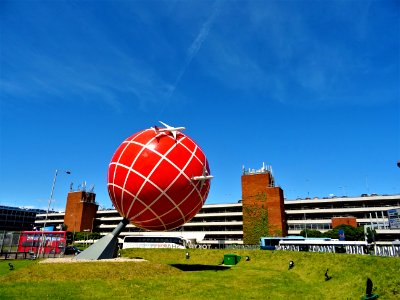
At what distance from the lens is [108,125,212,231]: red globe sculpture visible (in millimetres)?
20062

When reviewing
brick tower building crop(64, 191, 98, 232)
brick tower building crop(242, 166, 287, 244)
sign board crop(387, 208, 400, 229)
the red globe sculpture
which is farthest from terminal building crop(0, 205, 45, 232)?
sign board crop(387, 208, 400, 229)

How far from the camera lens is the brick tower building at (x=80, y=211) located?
104 metres

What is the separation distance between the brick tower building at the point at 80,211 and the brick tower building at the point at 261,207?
5954cm

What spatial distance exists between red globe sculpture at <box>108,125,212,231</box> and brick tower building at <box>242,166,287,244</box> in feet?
174

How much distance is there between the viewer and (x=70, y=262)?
20562 mm

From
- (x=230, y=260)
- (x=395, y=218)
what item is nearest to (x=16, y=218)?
(x=230, y=260)

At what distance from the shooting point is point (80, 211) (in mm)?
104500

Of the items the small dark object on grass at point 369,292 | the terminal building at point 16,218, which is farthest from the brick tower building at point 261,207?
the terminal building at point 16,218

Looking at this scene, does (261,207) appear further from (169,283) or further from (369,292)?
(369,292)

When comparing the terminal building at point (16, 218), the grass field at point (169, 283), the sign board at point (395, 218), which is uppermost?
the terminal building at point (16, 218)

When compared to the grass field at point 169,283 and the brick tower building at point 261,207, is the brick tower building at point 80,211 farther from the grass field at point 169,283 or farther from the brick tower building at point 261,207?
the grass field at point 169,283

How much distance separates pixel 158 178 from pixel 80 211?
312 feet

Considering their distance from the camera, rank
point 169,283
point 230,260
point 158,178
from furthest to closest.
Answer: point 230,260 → point 158,178 → point 169,283

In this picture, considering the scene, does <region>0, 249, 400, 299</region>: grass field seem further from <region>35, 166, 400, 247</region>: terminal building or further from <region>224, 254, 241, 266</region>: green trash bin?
<region>35, 166, 400, 247</region>: terminal building
